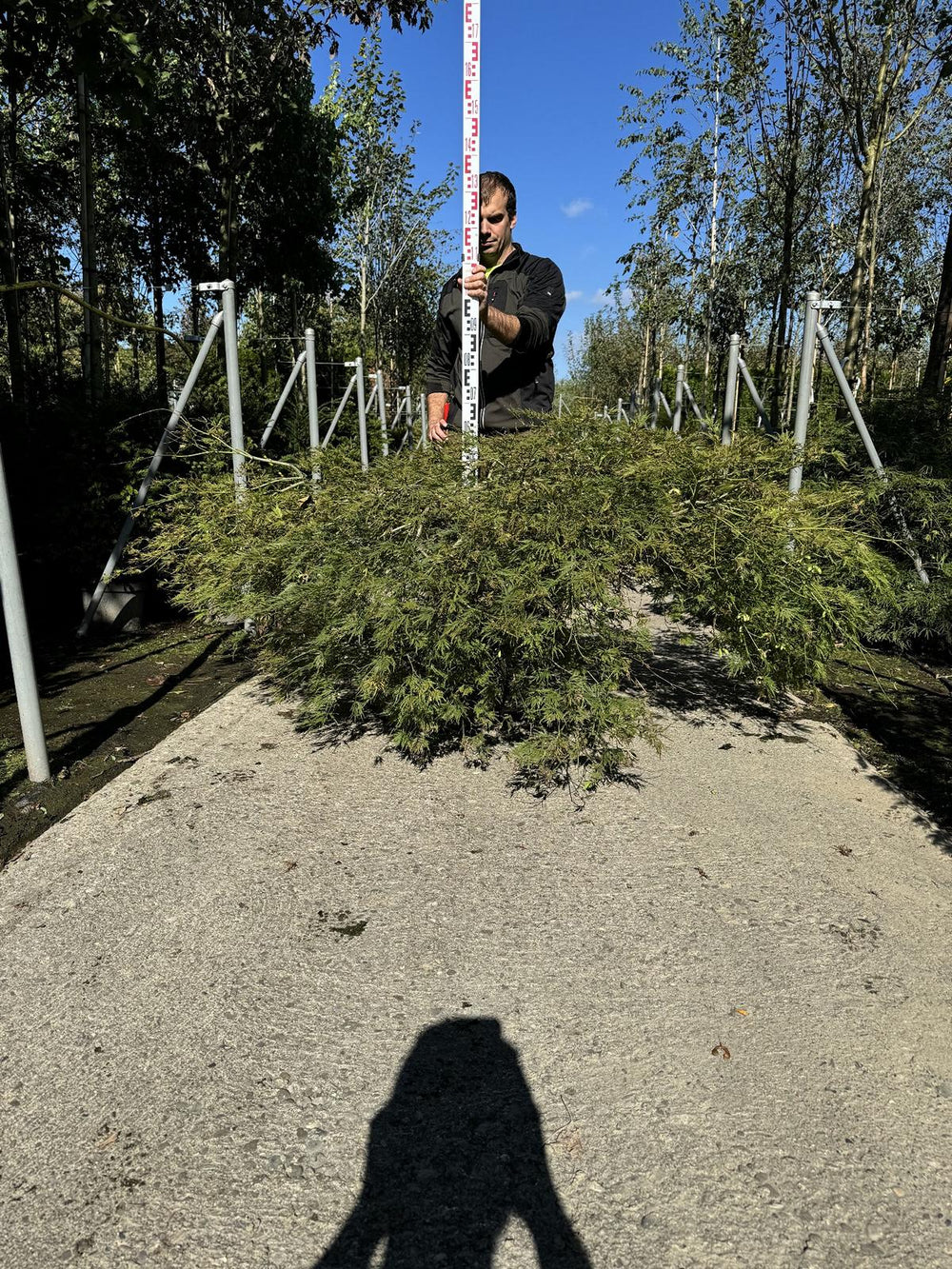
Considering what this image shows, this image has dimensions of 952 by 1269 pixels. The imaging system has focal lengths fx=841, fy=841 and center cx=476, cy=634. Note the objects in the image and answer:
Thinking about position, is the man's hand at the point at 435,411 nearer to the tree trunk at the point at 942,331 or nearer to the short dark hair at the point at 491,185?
the short dark hair at the point at 491,185

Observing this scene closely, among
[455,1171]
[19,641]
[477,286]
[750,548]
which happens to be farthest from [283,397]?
[455,1171]

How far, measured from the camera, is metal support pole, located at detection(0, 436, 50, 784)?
126 inches

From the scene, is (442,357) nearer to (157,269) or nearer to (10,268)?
(10,268)

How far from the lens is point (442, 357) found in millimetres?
4320

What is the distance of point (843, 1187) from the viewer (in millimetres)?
1641

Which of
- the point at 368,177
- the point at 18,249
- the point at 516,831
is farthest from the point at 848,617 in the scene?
the point at 368,177

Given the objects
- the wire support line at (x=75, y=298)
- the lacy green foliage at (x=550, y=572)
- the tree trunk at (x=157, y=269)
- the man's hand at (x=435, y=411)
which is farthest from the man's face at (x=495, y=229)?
the tree trunk at (x=157, y=269)

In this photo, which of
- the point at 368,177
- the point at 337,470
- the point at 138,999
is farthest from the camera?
the point at 368,177

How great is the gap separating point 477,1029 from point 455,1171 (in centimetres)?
41

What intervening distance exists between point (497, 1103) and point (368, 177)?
73.7 ft

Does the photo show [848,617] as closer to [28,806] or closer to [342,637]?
[342,637]

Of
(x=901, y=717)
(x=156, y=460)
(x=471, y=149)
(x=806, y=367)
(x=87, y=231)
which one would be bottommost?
(x=901, y=717)

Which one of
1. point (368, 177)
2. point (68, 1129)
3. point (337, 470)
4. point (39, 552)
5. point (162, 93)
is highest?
point (368, 177)

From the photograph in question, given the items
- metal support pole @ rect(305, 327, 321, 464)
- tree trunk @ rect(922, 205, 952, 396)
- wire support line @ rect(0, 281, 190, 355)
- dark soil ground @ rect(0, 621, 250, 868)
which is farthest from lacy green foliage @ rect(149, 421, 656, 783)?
tree trunk @ rect(922, 205, 952, 396)
